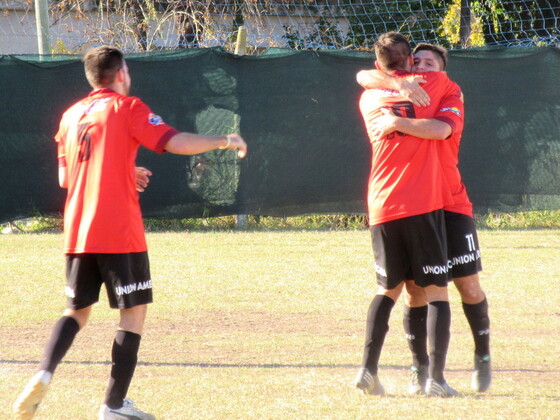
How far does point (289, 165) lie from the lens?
1124 cm

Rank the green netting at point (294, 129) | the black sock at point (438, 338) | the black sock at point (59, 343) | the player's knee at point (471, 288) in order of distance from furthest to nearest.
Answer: the green netting at point (294, 129), the player's knee at point (471, 288), the black sock at point (438, 338), the black sock at point (59, 343)

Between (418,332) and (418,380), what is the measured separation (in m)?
0.25

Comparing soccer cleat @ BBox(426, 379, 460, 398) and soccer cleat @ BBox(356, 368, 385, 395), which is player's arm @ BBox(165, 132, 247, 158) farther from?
soccer cleat @ BBox(426, 379, 460, 398)

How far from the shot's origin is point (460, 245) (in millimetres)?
4762

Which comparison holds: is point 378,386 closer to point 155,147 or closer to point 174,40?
point 155,147

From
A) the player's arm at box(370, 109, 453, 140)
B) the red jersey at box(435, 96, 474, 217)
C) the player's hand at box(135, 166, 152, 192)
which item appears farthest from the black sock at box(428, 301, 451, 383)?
the player's hand at box(135, 166, 152, 192)

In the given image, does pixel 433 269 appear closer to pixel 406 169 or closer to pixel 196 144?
pixel 406 169

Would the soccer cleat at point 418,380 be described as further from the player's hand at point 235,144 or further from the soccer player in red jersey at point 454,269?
the player's hand at point 235,144

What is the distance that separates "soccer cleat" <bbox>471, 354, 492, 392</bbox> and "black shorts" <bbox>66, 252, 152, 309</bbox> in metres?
1.80

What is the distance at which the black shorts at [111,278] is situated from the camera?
404cm

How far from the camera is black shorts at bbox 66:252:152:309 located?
4.04 metres

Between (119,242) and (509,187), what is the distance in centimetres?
825

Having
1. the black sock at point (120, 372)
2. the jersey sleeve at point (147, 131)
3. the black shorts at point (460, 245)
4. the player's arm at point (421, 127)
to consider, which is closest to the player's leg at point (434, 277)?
the black shorts at point (460, 245)

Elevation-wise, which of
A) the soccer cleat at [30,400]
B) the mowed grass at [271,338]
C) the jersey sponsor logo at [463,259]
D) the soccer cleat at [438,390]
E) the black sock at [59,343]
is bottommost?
the mowed grass at [271,338]
